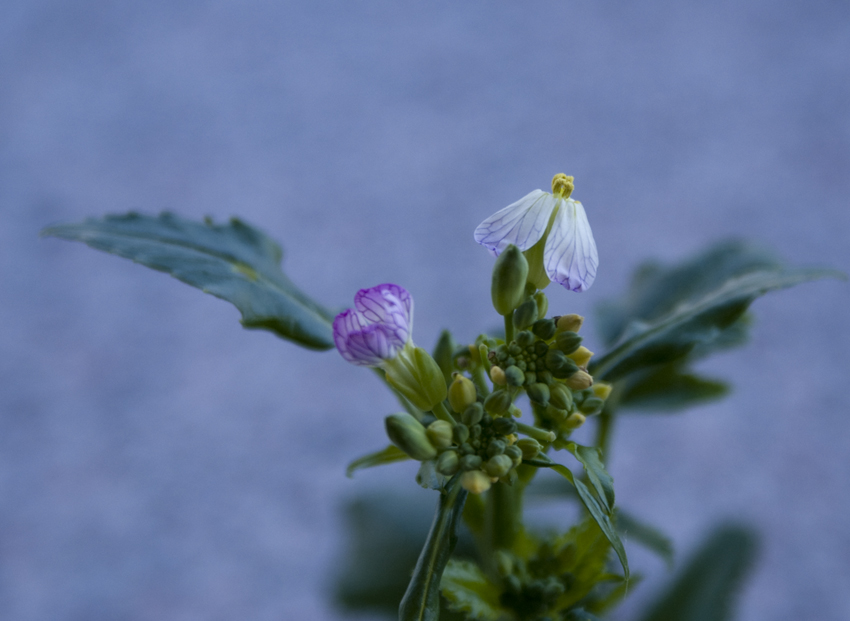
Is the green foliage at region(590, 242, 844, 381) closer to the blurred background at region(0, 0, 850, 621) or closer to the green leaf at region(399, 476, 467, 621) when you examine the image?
the green leaf at region(399, 476, 467, 621)

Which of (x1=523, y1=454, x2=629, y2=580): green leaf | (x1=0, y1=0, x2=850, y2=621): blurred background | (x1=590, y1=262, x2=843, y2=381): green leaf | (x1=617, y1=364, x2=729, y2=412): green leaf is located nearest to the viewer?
(x1=523, y1=454, x2=629, y2=580): green leaf

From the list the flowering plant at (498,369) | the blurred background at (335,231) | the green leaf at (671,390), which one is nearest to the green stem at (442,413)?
the flowering plant at (498,369)

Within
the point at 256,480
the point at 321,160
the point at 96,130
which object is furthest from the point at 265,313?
the point at 96,130

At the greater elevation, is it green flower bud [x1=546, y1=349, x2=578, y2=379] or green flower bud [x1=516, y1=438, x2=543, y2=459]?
green flower bud [x1=546, y1=349, x2=578, y2=379]

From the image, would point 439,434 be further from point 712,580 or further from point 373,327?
point 712,580

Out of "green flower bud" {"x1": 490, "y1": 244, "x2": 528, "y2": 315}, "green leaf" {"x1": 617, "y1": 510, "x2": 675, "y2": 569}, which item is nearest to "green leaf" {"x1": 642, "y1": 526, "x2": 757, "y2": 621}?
"green leaf" {"x1": 617, "y1": 510, "x2": 675, "y2": 569}

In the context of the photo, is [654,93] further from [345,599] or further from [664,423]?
[345,599]

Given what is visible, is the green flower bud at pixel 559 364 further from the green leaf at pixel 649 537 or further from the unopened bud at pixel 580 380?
the green leaf at pixel 649 537
